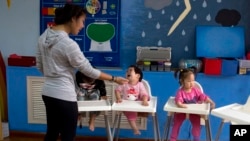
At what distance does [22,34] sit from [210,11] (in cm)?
191

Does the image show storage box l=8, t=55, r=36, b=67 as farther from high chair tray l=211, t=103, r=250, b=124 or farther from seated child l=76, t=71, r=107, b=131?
high chair tray l=211, t=103, r=250, b=124

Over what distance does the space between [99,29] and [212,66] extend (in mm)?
1156

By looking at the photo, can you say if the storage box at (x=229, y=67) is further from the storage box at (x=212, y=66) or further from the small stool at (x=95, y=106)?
the small stool at (x=95, y=106)

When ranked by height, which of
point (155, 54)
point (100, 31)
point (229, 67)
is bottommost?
point (229, 67)

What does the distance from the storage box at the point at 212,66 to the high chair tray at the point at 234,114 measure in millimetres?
600

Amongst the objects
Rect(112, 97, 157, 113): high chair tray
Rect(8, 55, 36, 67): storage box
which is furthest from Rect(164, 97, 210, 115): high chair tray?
Rect(8, 55, 36, 67): storage box

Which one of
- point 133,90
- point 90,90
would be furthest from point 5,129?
point 133,90

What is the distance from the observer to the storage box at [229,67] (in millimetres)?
3189

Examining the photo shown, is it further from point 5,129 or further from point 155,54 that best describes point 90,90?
point 5,129

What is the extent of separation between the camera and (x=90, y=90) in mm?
3037

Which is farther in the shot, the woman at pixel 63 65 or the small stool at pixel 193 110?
the small stool at pixel 193 110

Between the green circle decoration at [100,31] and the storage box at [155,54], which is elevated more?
the green circle decoration at [100,31]

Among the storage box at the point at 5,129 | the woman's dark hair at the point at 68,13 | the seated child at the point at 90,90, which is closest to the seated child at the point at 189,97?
the seated child at the point at 90,90

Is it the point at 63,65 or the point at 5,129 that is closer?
the point at 63,65
